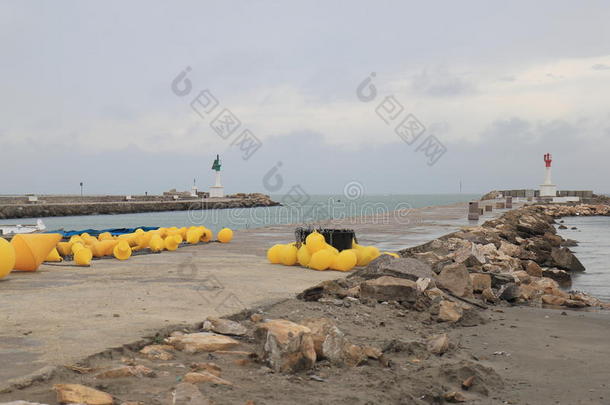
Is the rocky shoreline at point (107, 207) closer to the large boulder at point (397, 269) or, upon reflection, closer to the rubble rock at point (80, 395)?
the large boulder at point (397, 269)

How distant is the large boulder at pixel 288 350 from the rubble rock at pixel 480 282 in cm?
614

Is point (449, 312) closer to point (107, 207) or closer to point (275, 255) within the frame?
point (275, 255)

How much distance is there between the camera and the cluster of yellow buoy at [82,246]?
1056 centimetres

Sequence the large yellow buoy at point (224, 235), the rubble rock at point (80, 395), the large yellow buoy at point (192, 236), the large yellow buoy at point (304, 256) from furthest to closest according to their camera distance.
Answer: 1. the large yellow buoy at point (224, 235)
2. the large yellow buoy at point (192, 236)
3. the large yellow buoy at point (304, 256)
4. the rubble rock at point (80, 395)

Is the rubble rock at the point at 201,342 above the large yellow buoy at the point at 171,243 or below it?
below

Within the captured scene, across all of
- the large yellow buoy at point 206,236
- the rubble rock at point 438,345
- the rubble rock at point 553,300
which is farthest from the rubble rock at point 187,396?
the large yellow buoy at point 206,236

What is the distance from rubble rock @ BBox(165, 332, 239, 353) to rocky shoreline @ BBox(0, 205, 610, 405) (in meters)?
0.01

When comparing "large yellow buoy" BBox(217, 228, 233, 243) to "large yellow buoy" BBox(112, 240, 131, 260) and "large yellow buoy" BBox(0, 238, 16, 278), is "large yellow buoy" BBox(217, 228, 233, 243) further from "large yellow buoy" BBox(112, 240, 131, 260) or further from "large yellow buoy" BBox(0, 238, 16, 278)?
"large yellow buoy" BBox(0, 238, 16, 278)

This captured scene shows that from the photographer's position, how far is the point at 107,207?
82.8 m

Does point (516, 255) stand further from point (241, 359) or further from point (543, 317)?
point (241, 359)

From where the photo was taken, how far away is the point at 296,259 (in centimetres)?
1260

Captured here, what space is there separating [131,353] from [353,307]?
3.83m

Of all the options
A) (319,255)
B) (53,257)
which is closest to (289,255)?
(319,255)

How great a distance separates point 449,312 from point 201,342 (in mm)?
4348
